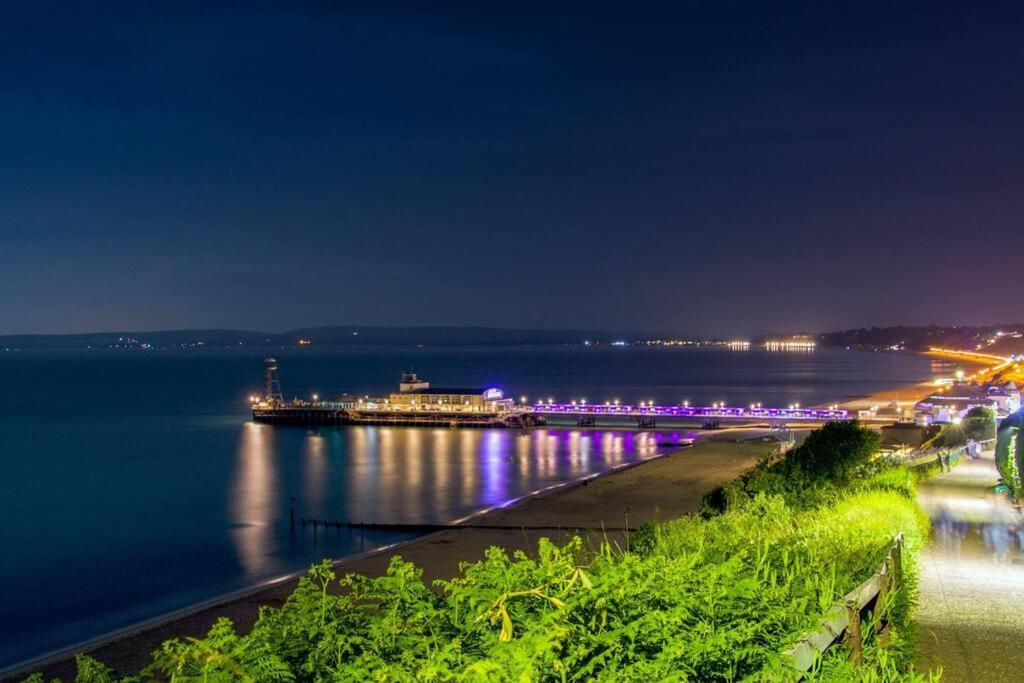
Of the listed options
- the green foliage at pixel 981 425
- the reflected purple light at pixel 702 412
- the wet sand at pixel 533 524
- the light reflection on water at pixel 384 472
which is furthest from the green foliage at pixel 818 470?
the reflected purple light at pixel 702 412

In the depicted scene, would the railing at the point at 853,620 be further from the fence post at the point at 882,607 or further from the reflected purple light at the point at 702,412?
the reflected purple light at the point at 702,412

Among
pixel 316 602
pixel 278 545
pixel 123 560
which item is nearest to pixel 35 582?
pixel 123 560

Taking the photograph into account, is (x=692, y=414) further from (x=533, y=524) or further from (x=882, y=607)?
(x=882, y=607)

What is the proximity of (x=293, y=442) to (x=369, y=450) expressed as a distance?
8.25m

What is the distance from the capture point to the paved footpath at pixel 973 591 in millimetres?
6781

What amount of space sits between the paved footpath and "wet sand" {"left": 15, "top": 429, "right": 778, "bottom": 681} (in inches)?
115

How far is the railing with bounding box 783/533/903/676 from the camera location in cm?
370

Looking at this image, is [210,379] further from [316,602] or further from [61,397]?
[316,602]

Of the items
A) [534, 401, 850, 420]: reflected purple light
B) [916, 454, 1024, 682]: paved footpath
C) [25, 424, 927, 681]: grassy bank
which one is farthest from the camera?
[534, 401, 850, 420]: reflected purple light

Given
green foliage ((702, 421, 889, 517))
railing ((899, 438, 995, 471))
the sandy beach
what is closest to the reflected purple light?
the sandy beach

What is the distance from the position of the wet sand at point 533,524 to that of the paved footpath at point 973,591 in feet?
9.55

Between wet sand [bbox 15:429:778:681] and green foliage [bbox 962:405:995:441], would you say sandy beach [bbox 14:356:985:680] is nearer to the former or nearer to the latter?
wet sand [bbox 15:429:778:681]

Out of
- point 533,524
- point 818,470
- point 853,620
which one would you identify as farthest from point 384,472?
point 853,620

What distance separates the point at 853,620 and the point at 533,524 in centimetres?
2546
